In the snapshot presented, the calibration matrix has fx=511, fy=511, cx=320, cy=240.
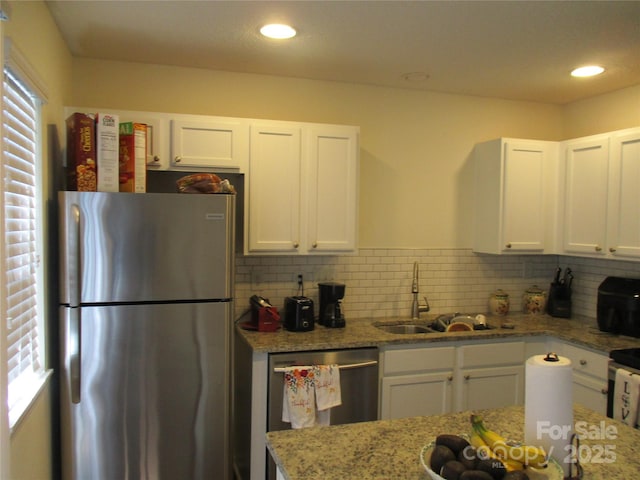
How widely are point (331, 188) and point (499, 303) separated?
156 centimetres

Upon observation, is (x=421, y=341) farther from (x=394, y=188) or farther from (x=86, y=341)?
(x=86, y=341)

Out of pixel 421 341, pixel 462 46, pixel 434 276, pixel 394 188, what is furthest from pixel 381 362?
pixel 462 46

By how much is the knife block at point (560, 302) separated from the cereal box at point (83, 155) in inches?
123

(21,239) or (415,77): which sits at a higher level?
(415,77)

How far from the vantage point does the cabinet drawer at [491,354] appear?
306 centimetres

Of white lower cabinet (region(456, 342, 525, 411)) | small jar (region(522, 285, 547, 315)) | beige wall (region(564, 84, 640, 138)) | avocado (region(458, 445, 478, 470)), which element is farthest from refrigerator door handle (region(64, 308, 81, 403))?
beige wall (region(564, 84, 640, 138))

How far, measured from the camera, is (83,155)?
7.70 feet

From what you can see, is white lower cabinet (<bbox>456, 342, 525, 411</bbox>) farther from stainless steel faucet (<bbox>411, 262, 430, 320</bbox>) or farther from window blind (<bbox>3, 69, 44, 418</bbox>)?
window blind (<bbox>3, 69, 44, 418</bbox>)

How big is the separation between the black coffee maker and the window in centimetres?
155

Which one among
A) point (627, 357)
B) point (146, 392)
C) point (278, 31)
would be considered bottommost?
point (146, 392)

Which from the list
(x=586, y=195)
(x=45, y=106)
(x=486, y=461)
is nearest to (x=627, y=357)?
(x=586, y=195)

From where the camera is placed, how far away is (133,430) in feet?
7.66

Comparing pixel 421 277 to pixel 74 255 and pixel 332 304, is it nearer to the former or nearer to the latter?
pixel 332 304

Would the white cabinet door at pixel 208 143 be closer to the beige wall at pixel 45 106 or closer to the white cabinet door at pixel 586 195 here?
the beige wall at pixel 45 106
